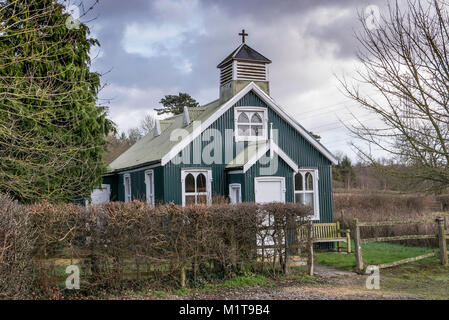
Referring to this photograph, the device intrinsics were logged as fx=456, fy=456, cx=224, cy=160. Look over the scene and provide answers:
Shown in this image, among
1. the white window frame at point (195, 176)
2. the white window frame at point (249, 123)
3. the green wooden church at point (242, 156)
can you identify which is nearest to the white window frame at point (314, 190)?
the green wooden church at point (242, 156)

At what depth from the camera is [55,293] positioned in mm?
9672

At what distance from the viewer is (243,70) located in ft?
65.1

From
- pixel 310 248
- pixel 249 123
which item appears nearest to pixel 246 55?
pixel 249 123

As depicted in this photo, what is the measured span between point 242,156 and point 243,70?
421 centimetres

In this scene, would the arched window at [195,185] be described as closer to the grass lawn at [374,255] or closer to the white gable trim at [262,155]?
the white gable trim at [262,155]

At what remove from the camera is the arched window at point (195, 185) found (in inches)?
685

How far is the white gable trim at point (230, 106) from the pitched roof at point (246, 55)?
6.09 feet

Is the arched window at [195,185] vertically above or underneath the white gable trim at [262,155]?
underneath

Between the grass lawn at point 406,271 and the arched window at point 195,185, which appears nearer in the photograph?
the grass lawn at point 406,271

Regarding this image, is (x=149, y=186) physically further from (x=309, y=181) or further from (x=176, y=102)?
(x=176, y=102)

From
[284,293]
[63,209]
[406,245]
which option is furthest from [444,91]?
[406,245]

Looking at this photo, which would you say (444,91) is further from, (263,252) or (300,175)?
(300,175)
